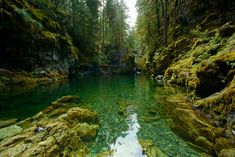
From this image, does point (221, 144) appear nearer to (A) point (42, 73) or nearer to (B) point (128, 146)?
(B) point (128, 146)

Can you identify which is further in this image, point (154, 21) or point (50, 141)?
point (154, 21)

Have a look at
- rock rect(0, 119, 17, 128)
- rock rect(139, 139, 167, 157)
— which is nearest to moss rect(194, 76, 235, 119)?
rock rect(139, 139, 167, 157)

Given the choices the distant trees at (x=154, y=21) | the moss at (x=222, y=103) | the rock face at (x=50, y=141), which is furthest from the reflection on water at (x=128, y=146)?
the distant trees at (x=154, y=21)

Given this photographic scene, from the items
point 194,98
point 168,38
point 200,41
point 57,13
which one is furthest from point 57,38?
point 194,98

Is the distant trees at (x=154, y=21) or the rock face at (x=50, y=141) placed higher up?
the distant trees at (x=154, y=21)

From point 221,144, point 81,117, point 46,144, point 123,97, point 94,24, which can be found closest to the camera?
point 46,144

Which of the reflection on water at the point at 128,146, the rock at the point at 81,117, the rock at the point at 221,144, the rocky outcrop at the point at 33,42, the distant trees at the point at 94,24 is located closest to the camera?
the rock at the point at 221,144

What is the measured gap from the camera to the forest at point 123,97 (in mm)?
5961

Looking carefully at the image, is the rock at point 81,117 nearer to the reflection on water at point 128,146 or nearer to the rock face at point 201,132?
the reflection on water at point 128,146

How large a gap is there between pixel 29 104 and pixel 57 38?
17.9 metres

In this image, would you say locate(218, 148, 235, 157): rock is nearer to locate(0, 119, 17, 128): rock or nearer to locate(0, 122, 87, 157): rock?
locate(0, 122, 87, 157): rock

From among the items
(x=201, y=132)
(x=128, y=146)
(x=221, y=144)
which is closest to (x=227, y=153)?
(x=221, y=144)

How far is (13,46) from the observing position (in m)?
21.9

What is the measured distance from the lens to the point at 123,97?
14070mm
